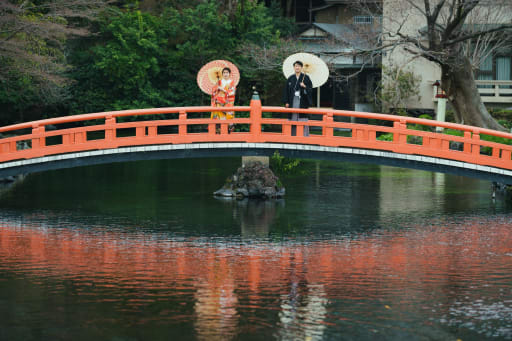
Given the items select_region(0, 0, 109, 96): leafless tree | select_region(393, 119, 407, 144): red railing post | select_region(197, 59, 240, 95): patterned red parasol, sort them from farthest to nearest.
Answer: select_region(0, 0, 109, 96): leafless tree → select_region(197, 59, 240, 95): patterned red parasol → select_region(393, 119, 407, 144): red railing post

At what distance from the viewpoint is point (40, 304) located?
10.7m

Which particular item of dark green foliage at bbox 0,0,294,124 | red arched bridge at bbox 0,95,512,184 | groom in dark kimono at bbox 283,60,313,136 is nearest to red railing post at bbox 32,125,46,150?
red arched bridge at bbox 0,95,512,184

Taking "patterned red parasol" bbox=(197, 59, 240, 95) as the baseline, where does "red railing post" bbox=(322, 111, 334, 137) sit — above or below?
below

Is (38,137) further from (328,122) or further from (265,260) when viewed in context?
(265,260)

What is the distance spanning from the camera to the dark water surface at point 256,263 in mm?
9859

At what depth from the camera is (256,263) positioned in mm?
13109

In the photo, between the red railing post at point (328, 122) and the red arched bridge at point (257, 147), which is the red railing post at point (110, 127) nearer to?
the red arched bridge at point (257, 147)

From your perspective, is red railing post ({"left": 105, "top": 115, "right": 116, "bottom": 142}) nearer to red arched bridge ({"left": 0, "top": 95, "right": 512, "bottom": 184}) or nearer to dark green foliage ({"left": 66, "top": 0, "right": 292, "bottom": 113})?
red arched bridge ({"left": 0, "top": 95, "right": 512, "bottom": 184})

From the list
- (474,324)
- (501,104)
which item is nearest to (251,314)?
(474,324)

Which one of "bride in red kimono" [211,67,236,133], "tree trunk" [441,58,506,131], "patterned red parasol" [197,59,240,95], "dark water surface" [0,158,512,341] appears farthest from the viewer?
"tree trunk" [441,58,506,131]

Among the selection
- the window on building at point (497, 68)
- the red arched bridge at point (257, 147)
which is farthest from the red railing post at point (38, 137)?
the window on building at point (497, 68)

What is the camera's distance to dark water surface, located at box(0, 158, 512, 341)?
9859 mm

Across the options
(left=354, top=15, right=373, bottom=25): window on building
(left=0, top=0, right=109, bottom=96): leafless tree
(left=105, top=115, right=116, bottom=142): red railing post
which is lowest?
(left=105, top=115, right=116, bottom=142): red railing post

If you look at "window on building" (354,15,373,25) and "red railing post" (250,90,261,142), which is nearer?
"red railing post" (250,90,261,142)
